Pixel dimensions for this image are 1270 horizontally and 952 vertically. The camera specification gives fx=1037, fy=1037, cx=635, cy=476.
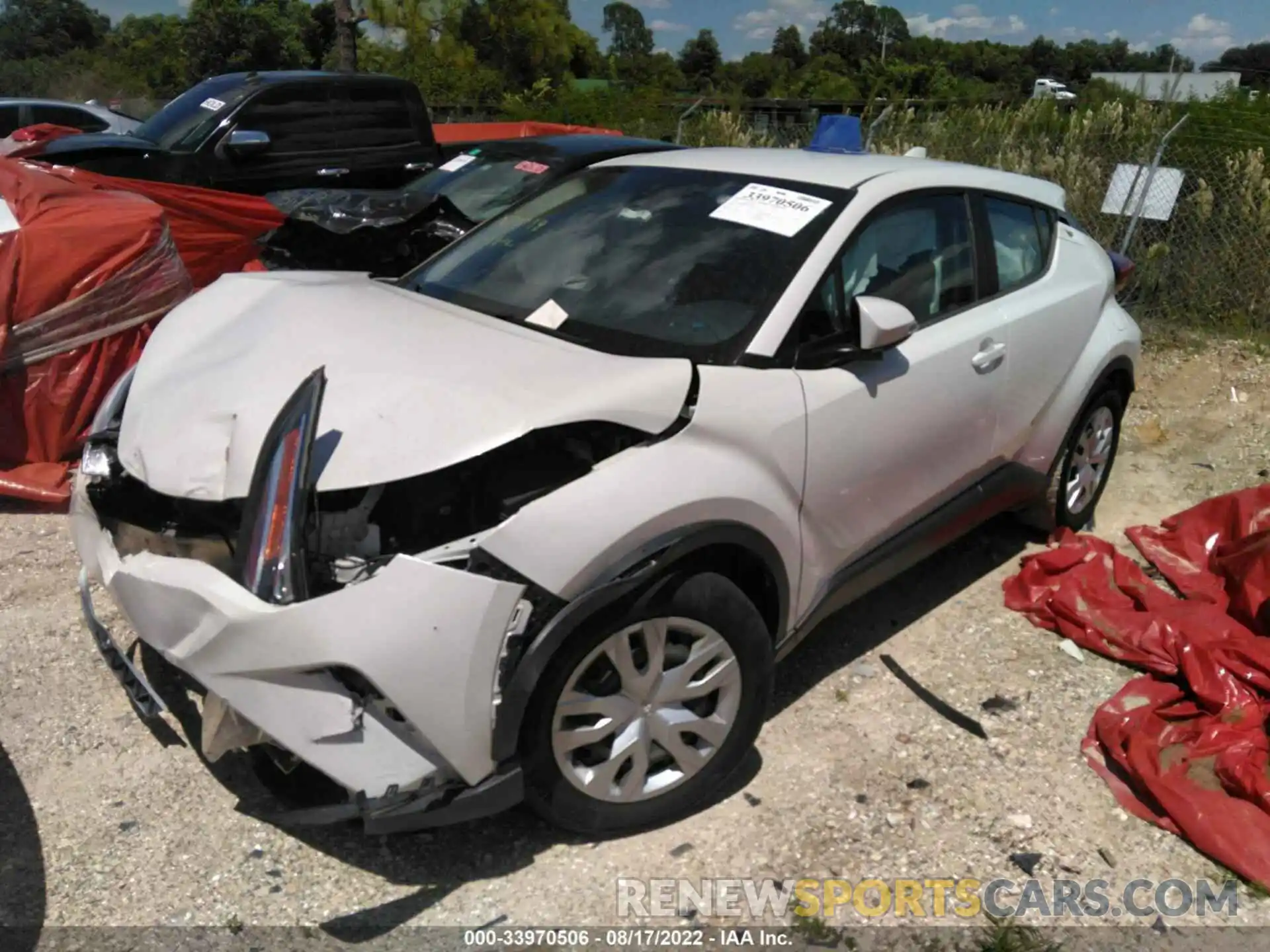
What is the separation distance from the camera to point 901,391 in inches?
128

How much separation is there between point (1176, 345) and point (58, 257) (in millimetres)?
7177

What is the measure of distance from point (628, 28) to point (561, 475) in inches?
4068

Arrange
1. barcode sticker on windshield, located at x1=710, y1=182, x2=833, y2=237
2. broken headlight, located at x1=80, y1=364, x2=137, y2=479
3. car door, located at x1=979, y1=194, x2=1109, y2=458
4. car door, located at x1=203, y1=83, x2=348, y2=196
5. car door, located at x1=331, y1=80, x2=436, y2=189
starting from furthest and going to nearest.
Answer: car door, located at x1=331, y1=80, x2=436, y2=189, car door, located at x1=203, y1=83, x2=348, y2=196, car door, located at x1=979, y1=194, x2=1109, y2=458, barcode sticker on windshield, located at x1=710, y1=182, x2=833, y2=237, broken headlight, located at x1=80, y1=364, x2=137, y2=479

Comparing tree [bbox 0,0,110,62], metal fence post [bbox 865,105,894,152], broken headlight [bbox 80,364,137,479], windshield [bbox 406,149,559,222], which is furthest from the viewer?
tree [bbox 0,0,110,62]

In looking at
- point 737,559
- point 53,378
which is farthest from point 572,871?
point 53,378

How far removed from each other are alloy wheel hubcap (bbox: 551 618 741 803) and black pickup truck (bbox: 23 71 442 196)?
20.4 ft

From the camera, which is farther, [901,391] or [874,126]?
[874,126]

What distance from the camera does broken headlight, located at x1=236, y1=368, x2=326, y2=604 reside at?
2273 mm

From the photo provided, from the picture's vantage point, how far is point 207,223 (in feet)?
20.4

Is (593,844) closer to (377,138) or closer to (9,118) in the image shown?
(377,138)

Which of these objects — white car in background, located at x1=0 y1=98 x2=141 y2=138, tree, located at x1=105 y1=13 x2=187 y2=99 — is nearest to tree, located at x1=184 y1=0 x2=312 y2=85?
tree, located at x1=105 y1=13 x2=187 y2=99

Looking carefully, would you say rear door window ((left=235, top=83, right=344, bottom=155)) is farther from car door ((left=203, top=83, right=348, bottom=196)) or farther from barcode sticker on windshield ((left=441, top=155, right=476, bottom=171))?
barcode sticker on windshield ((left=441, top=155, right=476, bottom=171))

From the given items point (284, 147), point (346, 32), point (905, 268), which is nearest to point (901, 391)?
point (905, 268)

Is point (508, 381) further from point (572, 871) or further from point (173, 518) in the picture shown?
point (572, 871)
